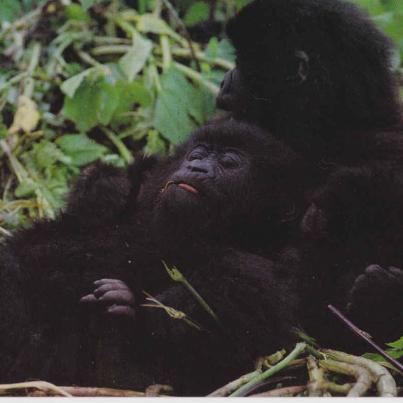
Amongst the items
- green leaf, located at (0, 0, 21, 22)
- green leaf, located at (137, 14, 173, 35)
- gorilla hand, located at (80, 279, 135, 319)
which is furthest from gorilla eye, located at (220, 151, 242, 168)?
green leaf, located at (0, 0, 21, 22)

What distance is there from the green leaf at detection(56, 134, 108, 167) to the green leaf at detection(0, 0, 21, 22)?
929 mm

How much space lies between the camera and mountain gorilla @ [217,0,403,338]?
2705 mm

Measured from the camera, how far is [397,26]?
13.9 ft

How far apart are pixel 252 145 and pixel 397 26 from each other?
5.42 ft

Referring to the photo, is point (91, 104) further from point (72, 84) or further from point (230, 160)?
point (230, 160)

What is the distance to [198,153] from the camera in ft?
9.68

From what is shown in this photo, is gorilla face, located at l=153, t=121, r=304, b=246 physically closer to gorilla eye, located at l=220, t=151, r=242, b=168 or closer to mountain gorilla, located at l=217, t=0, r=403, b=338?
gorilla eye, located at l=220, t=151, r=242, b=168

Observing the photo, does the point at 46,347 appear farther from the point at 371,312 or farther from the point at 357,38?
the point at 357,38

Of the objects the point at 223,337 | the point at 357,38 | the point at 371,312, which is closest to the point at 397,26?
the point at 357,38

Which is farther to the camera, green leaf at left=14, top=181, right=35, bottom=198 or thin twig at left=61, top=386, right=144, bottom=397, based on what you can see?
green leaf at left=14, top=181, right=35, bottom=198

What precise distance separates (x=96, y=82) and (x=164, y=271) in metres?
1.74

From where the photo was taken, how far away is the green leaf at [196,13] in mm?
4816

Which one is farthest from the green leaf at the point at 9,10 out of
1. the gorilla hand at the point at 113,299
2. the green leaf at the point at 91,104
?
the gorilla hand at the point at 113,299

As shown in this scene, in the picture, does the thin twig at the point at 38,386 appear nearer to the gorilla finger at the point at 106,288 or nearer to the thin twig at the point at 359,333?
the gorilla finger at the point at 106,288
